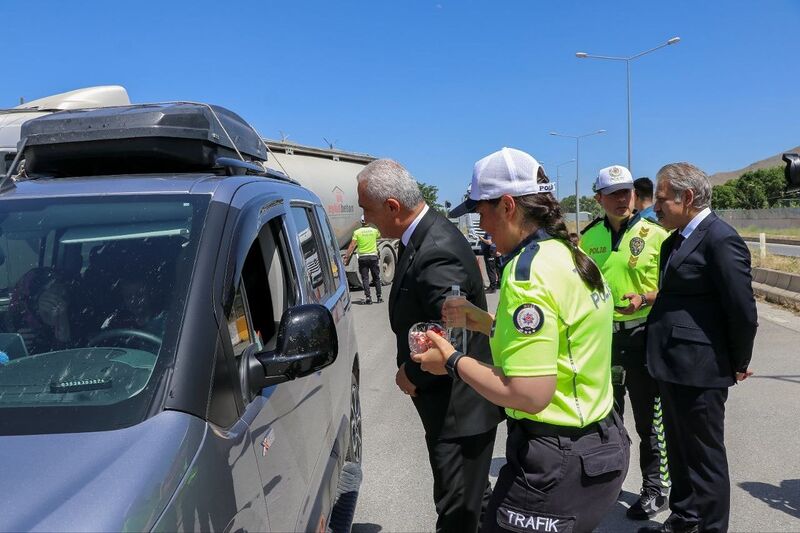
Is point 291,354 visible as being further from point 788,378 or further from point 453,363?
point 788,378

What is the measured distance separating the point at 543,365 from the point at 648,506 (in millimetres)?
2570

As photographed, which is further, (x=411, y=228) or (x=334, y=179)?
(x=334, y=179)

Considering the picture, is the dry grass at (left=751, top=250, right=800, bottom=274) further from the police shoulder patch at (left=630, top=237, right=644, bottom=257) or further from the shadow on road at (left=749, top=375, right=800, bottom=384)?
the police shoulder patch at (left=630, top=237, right=644, bottom=257)

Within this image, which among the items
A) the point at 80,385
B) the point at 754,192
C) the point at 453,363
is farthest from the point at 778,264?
the point at 754,192

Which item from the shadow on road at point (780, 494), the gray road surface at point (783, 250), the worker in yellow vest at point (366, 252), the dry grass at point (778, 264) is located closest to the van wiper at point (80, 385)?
the shadow on road at point (780, 494)

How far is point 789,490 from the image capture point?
165 inches

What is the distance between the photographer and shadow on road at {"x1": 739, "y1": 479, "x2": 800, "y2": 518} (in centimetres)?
396

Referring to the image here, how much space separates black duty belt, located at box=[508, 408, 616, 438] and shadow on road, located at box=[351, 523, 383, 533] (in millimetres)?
2014

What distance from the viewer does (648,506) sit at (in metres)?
3.91

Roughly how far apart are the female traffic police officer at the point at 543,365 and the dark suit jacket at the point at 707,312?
4.03ft

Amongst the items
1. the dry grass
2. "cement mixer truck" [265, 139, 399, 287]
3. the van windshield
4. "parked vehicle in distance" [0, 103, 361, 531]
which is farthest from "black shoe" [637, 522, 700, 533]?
the dry grass

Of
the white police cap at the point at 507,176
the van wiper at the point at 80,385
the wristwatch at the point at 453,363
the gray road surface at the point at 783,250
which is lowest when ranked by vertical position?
the gray road surface at the point at 783,250

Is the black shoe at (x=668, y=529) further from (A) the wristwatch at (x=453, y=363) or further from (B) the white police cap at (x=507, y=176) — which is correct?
(B) the white police cap at (x=507, y=176)

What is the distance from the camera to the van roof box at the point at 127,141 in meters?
2.82
